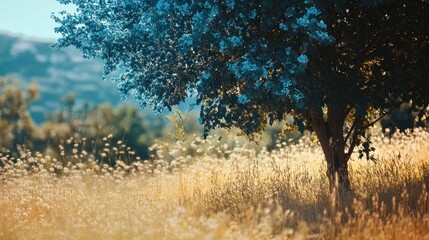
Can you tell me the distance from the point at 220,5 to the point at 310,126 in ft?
14.7

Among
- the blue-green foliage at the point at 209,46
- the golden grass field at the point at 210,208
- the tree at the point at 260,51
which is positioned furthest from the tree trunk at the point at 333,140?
the blue-green foliage at the point at 209,46

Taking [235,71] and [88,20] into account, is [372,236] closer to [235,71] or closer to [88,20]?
[235,71]

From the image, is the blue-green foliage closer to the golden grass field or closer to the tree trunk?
the tree trunk

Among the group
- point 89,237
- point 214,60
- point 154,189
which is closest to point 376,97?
point 214,60

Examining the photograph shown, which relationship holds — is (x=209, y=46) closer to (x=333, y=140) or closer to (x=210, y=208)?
(x=210, y=208)

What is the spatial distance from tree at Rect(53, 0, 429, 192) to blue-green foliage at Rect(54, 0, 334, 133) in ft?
0.06

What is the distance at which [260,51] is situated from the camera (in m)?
9.70

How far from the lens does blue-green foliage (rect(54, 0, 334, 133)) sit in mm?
9461

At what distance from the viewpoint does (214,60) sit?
10.3 m

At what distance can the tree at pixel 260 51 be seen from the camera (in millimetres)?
9547

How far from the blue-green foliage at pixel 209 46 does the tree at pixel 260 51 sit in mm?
19

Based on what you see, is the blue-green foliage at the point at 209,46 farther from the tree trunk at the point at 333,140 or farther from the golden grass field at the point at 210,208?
the golden grass field at the point at 210,208

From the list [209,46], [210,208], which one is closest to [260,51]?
[209,46]

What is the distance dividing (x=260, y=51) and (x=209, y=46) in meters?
0.89
